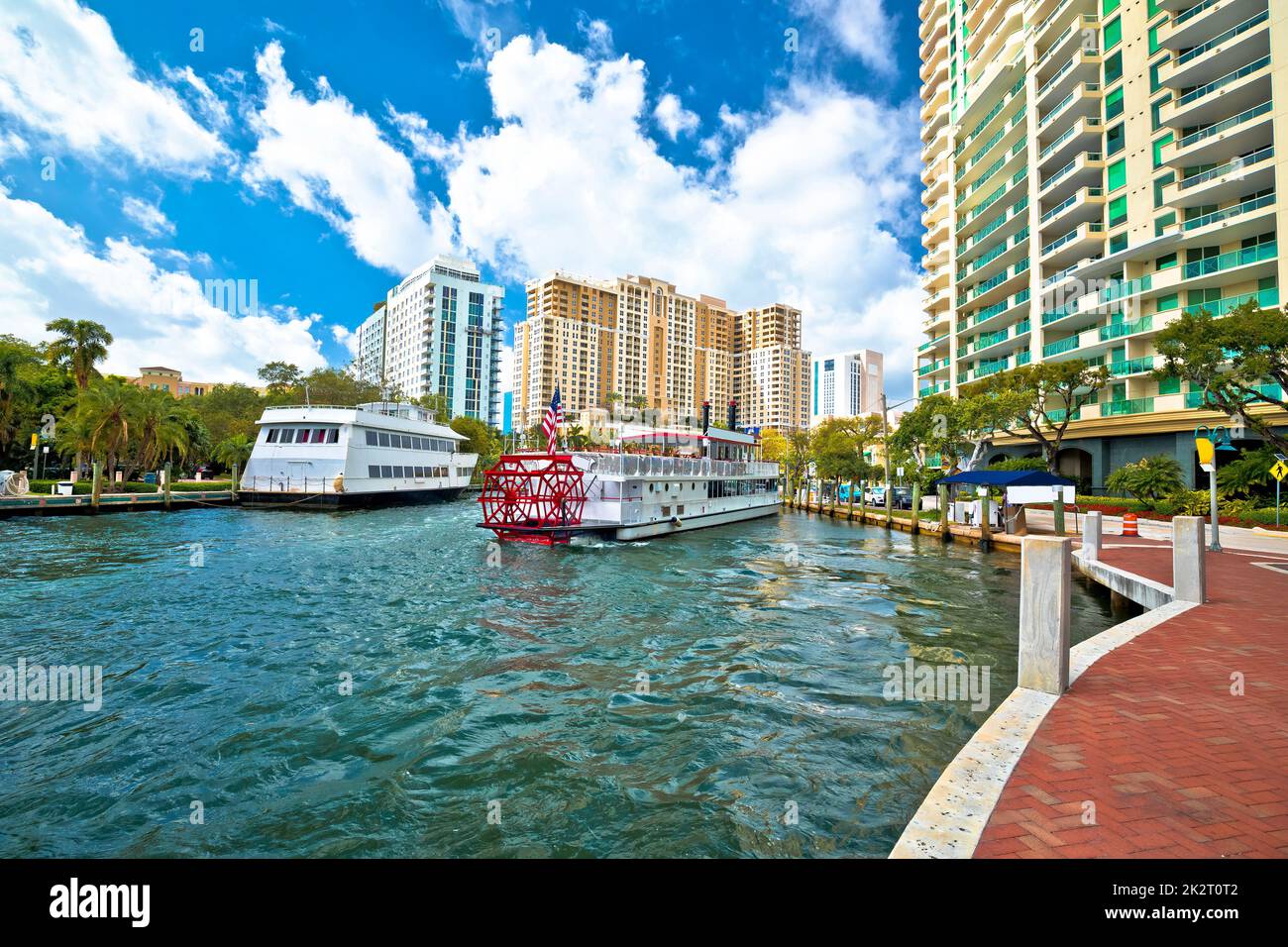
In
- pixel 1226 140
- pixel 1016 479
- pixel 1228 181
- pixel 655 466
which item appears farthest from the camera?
pixel 1226 140

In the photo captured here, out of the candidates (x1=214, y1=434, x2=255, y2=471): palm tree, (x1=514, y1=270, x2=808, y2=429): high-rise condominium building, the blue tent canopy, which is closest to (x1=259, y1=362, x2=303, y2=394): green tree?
(x1=214, y1=434, x2=255, y2=471): palm tree

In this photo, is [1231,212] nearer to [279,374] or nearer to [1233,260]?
[1233,260]

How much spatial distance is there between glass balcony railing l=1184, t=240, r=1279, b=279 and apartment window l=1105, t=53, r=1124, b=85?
14.2m

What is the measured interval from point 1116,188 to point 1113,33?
1035 cm

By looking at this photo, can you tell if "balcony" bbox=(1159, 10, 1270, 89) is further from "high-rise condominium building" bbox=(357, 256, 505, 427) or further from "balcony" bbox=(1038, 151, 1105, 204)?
"high-rise condominium building" bbox=(357, 256, 505, 427)

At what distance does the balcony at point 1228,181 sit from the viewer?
93.9ft

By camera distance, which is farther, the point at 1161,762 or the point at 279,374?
the point at 279,374

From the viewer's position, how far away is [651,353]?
161 metres

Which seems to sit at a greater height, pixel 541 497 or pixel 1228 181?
pixel 1228 181

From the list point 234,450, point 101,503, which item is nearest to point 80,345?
point 234,450

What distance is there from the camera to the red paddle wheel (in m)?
23.1

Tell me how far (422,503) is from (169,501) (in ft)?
55.9

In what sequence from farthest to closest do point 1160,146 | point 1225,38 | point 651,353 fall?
point 651,353 < point 1160,146 < point 1225,38
